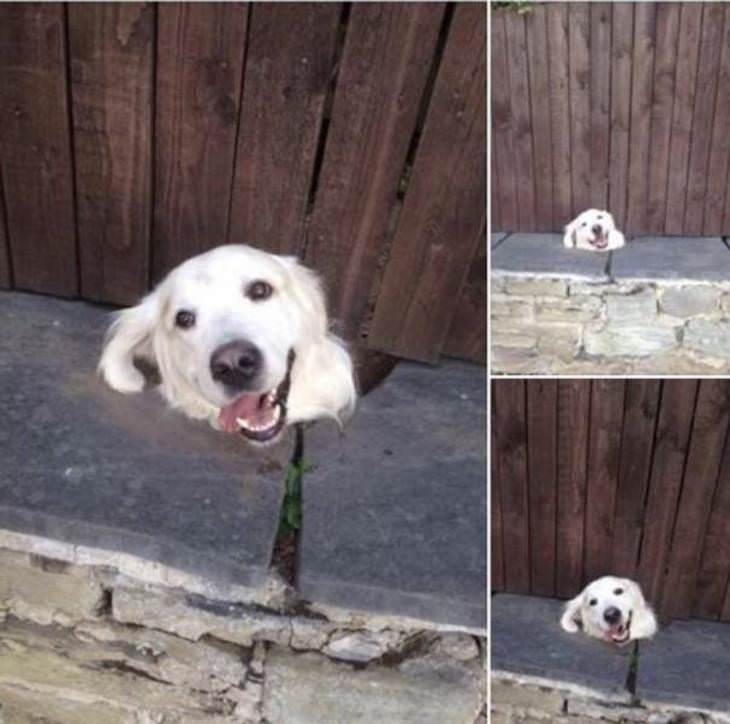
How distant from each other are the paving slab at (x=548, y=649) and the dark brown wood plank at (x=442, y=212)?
1.95ft

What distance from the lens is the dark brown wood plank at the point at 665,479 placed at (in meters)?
1.76

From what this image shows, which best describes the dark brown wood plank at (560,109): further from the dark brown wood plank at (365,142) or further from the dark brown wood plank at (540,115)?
the dark brown wood plank at (365,142)

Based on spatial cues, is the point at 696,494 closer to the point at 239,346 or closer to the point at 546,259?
the point at 546,259

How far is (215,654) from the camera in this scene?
1.79m

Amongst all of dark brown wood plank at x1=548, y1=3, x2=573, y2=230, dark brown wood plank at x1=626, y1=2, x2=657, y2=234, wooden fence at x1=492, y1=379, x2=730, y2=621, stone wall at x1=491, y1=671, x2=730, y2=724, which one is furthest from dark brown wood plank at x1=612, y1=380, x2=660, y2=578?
dark brown wood plank at x1=626, y1=2, x2=657, y2=234

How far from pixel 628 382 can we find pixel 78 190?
1.14 meters

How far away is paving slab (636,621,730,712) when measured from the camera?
6.30ft

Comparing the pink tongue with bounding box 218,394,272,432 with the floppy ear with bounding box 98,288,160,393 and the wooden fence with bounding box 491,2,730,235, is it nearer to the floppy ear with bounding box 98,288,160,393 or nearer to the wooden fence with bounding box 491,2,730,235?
the floppy ear with bounding box 98,288,160,393

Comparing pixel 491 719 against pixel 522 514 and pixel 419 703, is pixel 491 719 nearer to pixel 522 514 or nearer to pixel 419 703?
pixel 419 703

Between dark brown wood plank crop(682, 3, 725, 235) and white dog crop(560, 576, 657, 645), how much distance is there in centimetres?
114

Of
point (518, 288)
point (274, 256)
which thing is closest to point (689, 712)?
point (518, 288)

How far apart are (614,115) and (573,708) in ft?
4.64

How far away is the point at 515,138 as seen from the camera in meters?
2.40

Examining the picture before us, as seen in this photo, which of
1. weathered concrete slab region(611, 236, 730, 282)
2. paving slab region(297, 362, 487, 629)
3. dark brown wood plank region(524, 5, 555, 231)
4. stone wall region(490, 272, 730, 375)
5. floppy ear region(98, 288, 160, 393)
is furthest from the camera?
weathered concrete slab region(611, 236, 730, 282)
